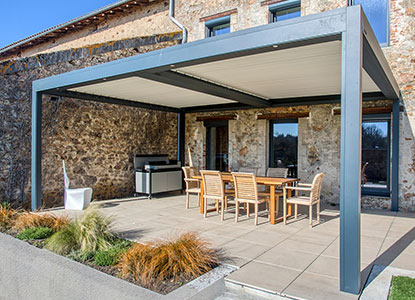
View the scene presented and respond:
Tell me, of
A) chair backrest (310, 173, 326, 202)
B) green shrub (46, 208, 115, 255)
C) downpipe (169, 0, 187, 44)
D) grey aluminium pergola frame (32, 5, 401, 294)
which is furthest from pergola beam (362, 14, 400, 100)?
downpipe (169, 0, 187, 44)

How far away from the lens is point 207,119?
9.47 metres

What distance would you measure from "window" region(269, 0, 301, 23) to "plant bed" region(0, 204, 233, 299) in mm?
7170

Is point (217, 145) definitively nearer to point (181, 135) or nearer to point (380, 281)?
point (181, 135)

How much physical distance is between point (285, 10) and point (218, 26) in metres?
2.17

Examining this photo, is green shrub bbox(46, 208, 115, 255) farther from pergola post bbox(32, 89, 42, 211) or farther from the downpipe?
the downpipe

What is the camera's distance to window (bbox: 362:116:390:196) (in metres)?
7.04

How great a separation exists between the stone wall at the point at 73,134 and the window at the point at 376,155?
17.7ft

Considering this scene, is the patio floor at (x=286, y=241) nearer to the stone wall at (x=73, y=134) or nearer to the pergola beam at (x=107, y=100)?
the stone wall at (x=73, y=134)

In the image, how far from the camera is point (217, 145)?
31.5 ft

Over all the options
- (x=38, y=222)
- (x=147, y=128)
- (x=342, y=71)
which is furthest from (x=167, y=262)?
(x=147, y=128)

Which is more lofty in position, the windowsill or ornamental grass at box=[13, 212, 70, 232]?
the windowsill

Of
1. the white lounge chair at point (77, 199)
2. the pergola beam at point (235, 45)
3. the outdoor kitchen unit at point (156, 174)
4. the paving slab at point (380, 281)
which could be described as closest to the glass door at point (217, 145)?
the outdoor kitchen unit at point (156, 174)

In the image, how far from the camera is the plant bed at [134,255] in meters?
3.14

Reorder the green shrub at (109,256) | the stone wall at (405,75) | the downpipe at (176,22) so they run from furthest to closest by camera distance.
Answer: the downpipe at (176,22) < the stone wall at (405,75) < the green shrub at (109,256)
